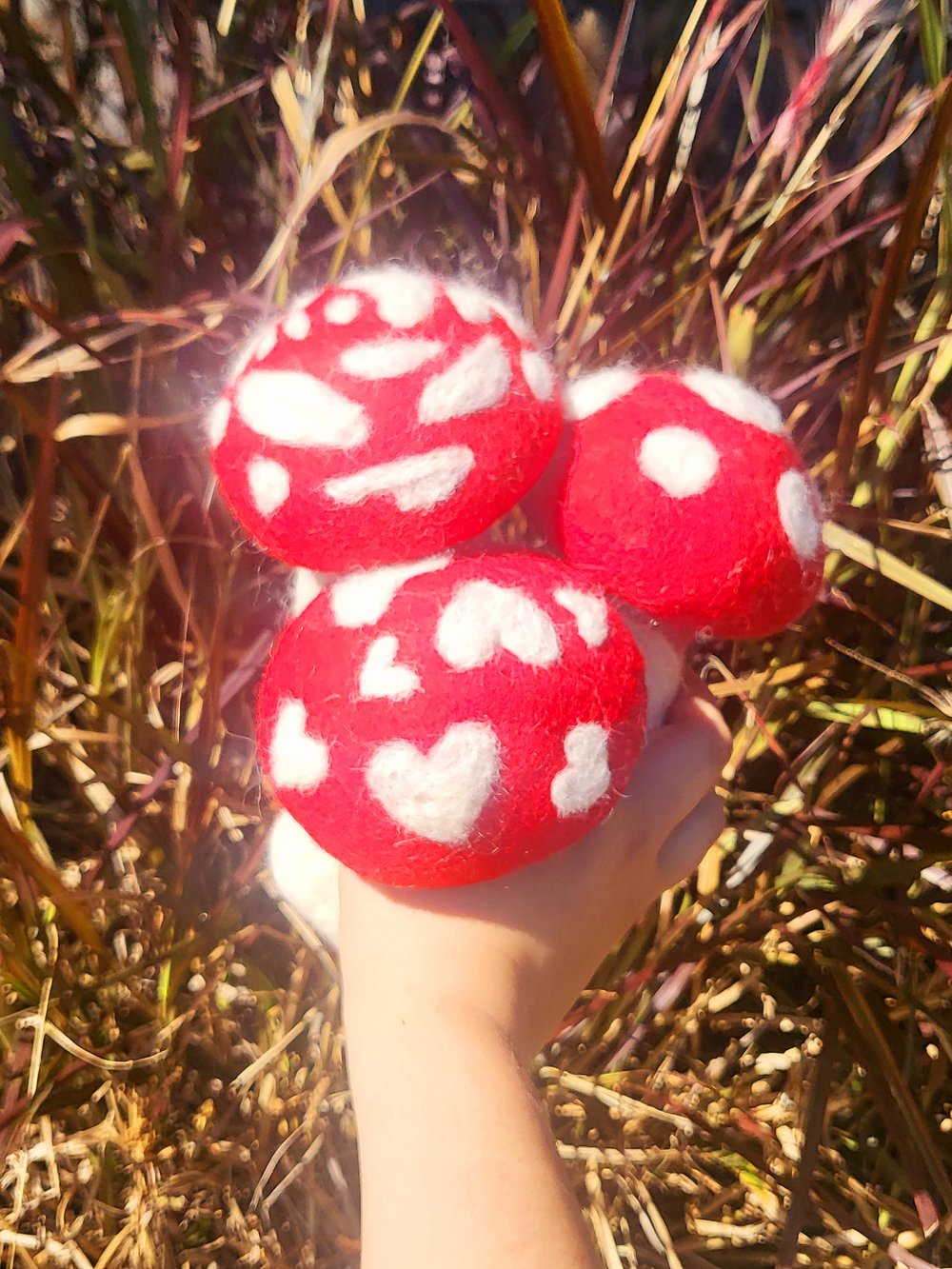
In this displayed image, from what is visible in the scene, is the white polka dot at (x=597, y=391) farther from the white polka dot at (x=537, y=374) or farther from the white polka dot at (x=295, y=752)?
the white polka dot at (x=295, y=752)

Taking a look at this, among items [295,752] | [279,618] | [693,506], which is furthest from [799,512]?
[279,618]

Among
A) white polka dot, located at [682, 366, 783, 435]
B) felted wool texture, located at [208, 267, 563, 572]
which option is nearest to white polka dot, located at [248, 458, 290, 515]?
felted wool texture, located at [208, 267, 563, 572]

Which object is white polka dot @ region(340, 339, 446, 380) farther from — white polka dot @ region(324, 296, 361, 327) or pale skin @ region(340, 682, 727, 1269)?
pale skin @ region(340, 682, 727, 1269)

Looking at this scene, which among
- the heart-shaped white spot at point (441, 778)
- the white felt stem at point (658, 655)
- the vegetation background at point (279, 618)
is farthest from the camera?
the vegetation background at point (279, 618)

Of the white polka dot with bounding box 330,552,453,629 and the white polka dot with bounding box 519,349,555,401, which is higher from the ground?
the white polka dot with bounding box 519,349,555,401

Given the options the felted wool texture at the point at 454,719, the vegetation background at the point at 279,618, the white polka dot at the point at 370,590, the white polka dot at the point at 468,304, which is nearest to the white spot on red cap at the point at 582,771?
the felted wool texture at the point at 454,719

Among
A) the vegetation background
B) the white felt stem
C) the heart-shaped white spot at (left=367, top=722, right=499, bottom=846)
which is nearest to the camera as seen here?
the heart-shaped white spot at (left=367, top=722, right=499, bottom=846)

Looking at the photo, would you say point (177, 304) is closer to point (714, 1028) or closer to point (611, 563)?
point (611, 563)
